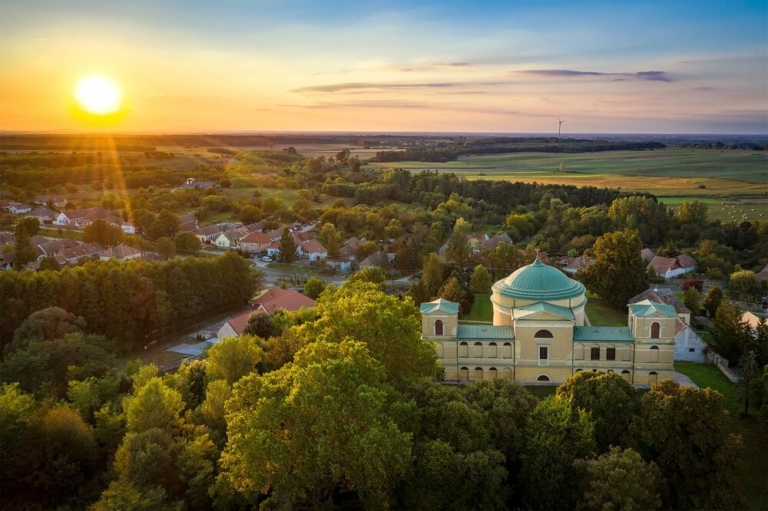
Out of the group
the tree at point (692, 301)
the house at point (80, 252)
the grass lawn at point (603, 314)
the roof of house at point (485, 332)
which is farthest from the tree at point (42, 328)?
the tree at point (692, 301)

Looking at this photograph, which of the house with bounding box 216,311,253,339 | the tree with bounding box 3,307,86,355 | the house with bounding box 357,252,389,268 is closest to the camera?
the tree with bounding box 3,307,86,355

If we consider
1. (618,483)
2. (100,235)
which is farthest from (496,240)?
(618,483)

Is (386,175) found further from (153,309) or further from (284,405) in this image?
(284,405)

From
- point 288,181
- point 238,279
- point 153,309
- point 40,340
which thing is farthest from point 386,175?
point 40,340

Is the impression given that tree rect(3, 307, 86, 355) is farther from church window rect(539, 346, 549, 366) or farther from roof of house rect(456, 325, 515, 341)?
church window rect(539, 346, 549, 366)

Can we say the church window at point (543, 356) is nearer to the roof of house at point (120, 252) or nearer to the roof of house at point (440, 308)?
the roof of house at point (440, 308)

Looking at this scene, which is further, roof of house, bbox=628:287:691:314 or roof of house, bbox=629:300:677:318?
roof of house, bbox=628:287:691:314

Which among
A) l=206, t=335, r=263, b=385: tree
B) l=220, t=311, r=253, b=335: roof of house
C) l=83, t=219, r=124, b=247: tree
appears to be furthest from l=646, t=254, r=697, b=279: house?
l=83, t=219, r=124, b=247: tree
